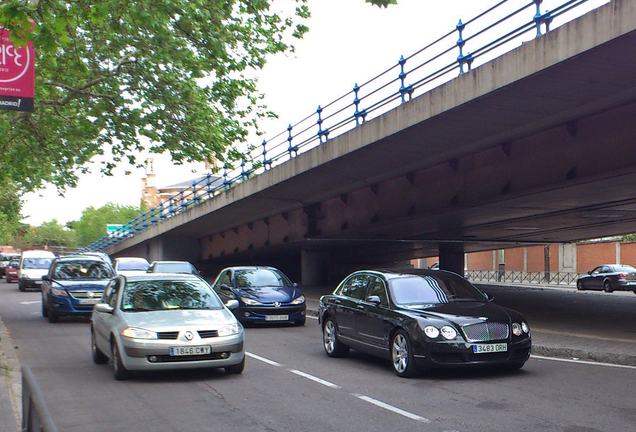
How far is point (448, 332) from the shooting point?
360 inches

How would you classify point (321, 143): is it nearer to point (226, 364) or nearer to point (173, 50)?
point (173, 50)

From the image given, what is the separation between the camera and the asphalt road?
691cm

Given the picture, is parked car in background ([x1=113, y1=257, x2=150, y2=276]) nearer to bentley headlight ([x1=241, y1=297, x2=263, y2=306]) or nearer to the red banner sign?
bentley headlight ([x1=241, y1=297, x2=263, y2=306])

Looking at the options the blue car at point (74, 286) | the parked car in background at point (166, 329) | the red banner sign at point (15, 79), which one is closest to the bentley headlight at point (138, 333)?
the parked car in background at point (166, 329)

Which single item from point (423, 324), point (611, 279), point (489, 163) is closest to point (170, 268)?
Result: point (489, 163)

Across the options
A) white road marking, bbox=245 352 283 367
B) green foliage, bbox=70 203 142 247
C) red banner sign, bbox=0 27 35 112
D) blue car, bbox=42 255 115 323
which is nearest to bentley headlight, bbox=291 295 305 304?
white road marking, bbox=245 352 283 367

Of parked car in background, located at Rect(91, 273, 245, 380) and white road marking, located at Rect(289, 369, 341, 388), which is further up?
parked car in background, located at Rect(91, 273, 245, 380)

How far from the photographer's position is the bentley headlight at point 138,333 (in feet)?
29.8

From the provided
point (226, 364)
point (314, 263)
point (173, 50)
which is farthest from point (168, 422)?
point (314, 263)

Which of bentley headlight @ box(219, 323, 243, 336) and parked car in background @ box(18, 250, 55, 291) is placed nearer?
bentley headlight @ box(219, 323, 243, 336)

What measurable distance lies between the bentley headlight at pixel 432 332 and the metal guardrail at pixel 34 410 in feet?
19.1

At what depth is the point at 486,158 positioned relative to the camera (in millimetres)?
17562

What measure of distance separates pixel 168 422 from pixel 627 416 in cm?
459

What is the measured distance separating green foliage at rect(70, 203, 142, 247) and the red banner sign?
4404 inches
